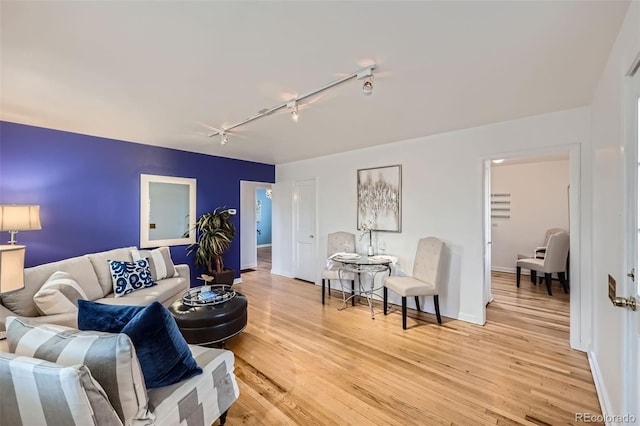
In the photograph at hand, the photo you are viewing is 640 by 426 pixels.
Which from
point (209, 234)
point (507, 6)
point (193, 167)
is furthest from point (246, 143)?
point (507, 6)

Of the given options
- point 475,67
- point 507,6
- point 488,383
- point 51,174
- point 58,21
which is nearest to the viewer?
point 507,6

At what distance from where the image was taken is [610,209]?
6.20ft

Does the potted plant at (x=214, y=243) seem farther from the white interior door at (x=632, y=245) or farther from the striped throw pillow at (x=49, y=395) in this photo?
the white interior door at (x=632, y=245)

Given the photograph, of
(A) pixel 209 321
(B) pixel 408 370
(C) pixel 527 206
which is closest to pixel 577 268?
(B) pixel 408 370

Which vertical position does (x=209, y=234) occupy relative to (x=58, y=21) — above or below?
below

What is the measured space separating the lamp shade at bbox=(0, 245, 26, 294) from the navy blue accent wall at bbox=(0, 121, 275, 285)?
7.73 feet

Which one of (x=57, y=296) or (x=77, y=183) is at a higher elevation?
(x=77, y=183)

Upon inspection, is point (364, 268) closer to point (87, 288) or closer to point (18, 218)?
point (87, 288)

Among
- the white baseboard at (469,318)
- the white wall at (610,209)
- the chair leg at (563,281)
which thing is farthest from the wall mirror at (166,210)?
the chair leg at (563,281)

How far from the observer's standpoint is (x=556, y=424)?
1.83 m

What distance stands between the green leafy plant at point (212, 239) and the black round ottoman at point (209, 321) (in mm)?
1820

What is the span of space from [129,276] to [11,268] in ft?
5.36

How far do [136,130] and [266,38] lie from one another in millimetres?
2880

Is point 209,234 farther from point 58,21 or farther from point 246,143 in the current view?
point 58,21
